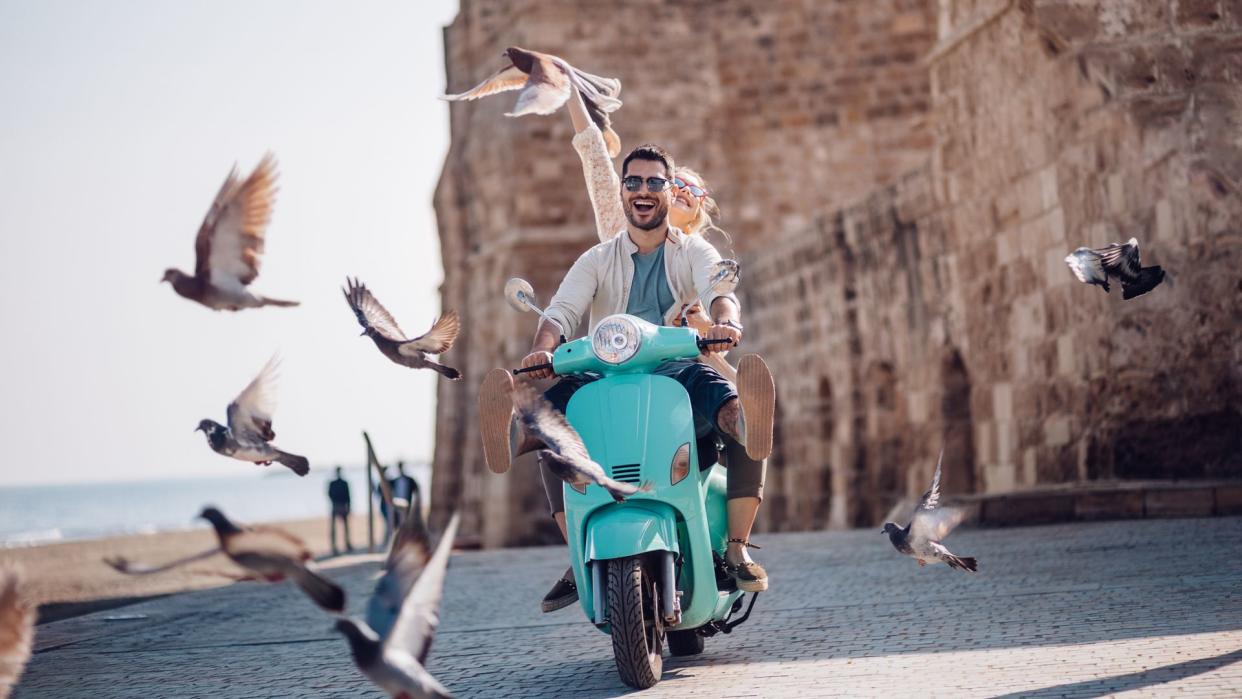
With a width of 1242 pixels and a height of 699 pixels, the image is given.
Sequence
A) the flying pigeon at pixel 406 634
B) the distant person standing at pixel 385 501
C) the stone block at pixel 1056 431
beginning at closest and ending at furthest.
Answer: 1. the flying pigeon at pixel 406 634
2. the distant person standing at pixel 385 501
3. the stone block at pixel 1056 431

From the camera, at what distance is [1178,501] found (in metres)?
10.0

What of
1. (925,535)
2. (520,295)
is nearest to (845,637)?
(925,535)

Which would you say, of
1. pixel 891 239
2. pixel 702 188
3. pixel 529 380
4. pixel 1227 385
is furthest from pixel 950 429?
pixel 529 380

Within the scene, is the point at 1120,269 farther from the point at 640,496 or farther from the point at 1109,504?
the point at 640,496

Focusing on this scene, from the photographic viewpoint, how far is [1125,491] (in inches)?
405

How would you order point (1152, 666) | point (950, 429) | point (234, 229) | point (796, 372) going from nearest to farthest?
1. point (1152, 666)
2. point (234, 229)
3. point (950, 429)
4. point (796, 372)

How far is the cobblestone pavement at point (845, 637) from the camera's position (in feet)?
17.1

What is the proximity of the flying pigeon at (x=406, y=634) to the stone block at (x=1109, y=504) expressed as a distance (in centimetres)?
663

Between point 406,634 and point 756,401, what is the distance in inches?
65.1

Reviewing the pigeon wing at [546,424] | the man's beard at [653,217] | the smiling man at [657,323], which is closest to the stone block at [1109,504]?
the smiling man at [657,323]

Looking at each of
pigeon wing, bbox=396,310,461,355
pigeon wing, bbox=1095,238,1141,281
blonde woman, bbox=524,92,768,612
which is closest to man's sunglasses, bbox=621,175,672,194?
blonde woman, bbox=524,92,768,612

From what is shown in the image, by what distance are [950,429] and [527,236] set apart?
8988 mm

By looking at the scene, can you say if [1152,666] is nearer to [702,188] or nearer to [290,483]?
[702,188]

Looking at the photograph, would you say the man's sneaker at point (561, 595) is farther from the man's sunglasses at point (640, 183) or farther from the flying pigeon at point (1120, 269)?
the flying pigeon at point (1120, 269)
